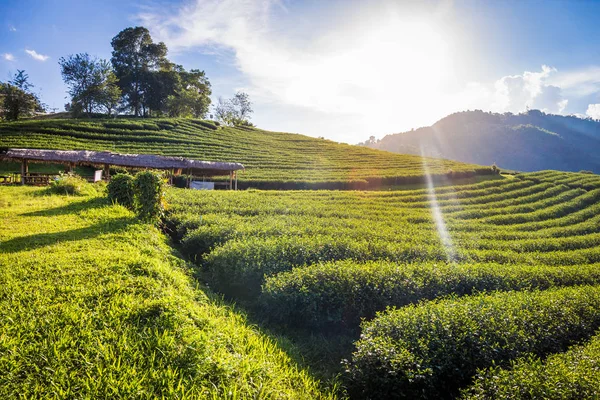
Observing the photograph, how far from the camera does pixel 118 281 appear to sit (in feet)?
18.3

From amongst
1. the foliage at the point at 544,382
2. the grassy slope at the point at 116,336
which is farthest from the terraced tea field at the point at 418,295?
the grassy slope at the point at 116,336

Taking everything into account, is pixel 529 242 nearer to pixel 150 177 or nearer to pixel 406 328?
pixel 406 328

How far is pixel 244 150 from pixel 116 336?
4730cm

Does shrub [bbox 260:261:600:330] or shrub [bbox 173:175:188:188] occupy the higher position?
shrub [bbox 173:175:188:188]

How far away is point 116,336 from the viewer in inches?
161

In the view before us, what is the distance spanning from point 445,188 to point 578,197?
10.3 metres

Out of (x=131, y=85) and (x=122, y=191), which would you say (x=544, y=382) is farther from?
(x=131, y=85)

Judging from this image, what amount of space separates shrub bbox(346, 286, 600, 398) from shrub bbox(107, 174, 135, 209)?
1101 cm

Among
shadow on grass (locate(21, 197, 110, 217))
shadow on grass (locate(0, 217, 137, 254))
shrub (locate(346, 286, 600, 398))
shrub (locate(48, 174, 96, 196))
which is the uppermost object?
shrub (locate(48, 174, 96, 196))

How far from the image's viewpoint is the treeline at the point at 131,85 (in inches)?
2203

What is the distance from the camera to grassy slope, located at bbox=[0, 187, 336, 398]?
11.3ft

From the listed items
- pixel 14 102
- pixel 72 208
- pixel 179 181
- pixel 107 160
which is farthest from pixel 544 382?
pixel 14 102

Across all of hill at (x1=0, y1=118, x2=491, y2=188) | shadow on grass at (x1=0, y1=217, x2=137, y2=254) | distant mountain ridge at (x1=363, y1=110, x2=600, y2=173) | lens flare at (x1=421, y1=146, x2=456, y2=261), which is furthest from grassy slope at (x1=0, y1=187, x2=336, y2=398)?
distant mountain ridge at (x1=363, y1=110, x2=600, y2=173)

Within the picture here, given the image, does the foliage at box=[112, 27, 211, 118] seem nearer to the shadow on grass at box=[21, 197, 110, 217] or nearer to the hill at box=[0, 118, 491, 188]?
the hill at box=[0, 118, 491, 188]
